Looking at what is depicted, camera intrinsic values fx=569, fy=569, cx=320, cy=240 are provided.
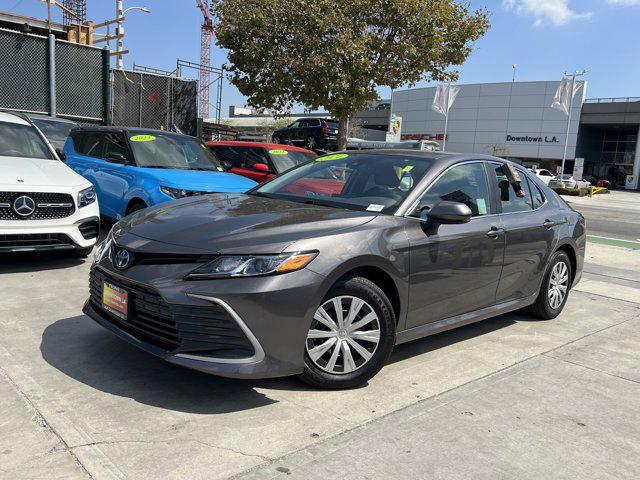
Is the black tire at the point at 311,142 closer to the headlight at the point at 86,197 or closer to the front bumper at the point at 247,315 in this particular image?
the headlight at the point at 86,197

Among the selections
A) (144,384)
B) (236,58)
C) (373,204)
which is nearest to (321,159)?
(373,204)

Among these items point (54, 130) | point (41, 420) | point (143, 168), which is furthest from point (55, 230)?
point (54, 130)

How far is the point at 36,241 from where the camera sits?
5785 mm

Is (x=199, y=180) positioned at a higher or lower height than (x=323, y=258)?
higher

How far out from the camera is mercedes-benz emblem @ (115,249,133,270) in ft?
11.3

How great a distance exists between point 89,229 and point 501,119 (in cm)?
6050

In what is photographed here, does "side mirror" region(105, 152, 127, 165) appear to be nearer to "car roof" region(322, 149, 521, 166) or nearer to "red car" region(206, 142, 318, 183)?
"red car" region(206, 142, 318, 183)

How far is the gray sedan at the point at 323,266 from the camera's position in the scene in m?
3.12

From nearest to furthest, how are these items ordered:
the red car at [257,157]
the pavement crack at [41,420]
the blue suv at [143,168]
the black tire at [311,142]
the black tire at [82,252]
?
the pavement crack at [41,420] < the black tire at [82,252] < the blue suv at [143,168] < the red car at [257,157] < the black tire at [311,142]

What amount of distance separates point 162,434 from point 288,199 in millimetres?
2071

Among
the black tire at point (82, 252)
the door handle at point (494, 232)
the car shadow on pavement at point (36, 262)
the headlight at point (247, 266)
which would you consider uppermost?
the door handle at point (494, 232)

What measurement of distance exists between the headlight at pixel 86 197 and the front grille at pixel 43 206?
12 centimetres

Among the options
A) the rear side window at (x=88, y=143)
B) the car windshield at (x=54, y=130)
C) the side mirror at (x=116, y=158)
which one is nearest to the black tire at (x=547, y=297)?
the side mirror at (x=116, y=158)

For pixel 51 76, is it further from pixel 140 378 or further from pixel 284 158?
pixel 140 378
